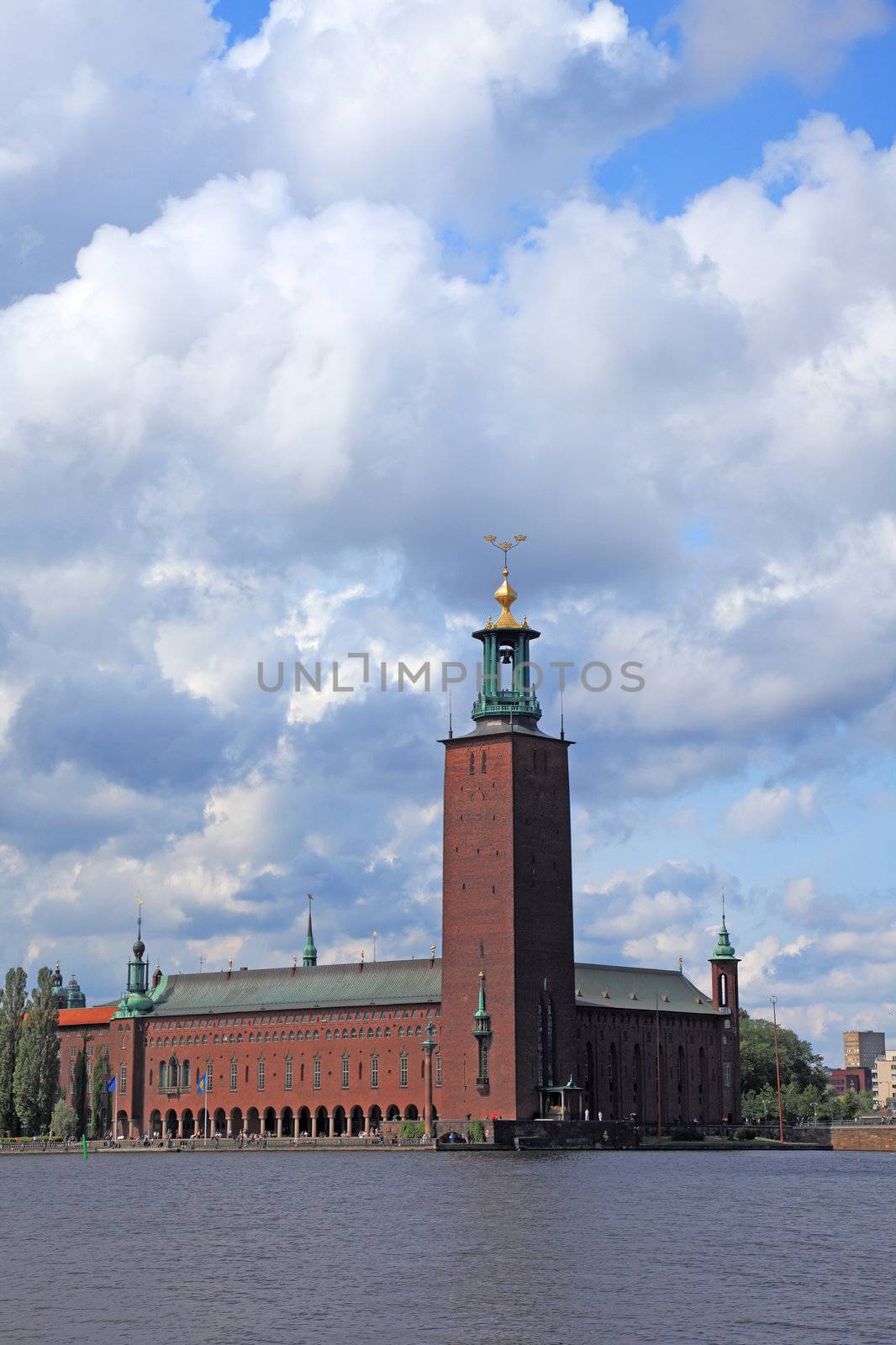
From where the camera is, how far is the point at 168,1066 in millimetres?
137500

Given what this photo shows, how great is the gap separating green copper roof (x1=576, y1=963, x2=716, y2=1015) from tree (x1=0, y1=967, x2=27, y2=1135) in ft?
109

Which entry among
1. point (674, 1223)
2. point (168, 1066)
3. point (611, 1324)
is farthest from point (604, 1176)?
point (168, 1066)

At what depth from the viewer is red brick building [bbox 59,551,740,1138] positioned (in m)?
110

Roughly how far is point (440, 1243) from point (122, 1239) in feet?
30.0

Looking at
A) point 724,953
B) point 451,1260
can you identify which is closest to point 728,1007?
point 724,953

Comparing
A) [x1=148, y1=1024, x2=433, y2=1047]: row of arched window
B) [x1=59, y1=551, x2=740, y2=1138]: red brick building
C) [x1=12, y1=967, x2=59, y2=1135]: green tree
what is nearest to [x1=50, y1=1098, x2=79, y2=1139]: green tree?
[x1=12, y1=967, x2=59, y2=1135]: green tree

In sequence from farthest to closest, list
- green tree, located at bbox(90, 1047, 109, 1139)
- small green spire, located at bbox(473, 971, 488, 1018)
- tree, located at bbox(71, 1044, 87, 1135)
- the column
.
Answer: tree, located at bbox(71, 1044, 87, 1135) < green tree, located at bbox(90, 1047, 109, 1139) < the column < small green spire, located at bbox(473, 971, 488, 1018)

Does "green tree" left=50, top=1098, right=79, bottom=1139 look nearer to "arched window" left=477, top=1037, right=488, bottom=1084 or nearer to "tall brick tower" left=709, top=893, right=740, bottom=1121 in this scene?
"arched window" left=477, top=1037, right=488, bottom=1084

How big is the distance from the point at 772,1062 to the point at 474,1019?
155 ft

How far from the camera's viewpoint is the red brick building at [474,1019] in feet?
361

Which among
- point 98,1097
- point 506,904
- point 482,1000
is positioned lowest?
point 98,1097

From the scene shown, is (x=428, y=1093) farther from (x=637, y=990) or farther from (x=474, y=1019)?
(x=637, y=990)

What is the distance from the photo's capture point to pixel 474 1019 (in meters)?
110

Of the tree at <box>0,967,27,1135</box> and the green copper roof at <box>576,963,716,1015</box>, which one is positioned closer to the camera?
the tree at <box>0,967,27,1135</box>
